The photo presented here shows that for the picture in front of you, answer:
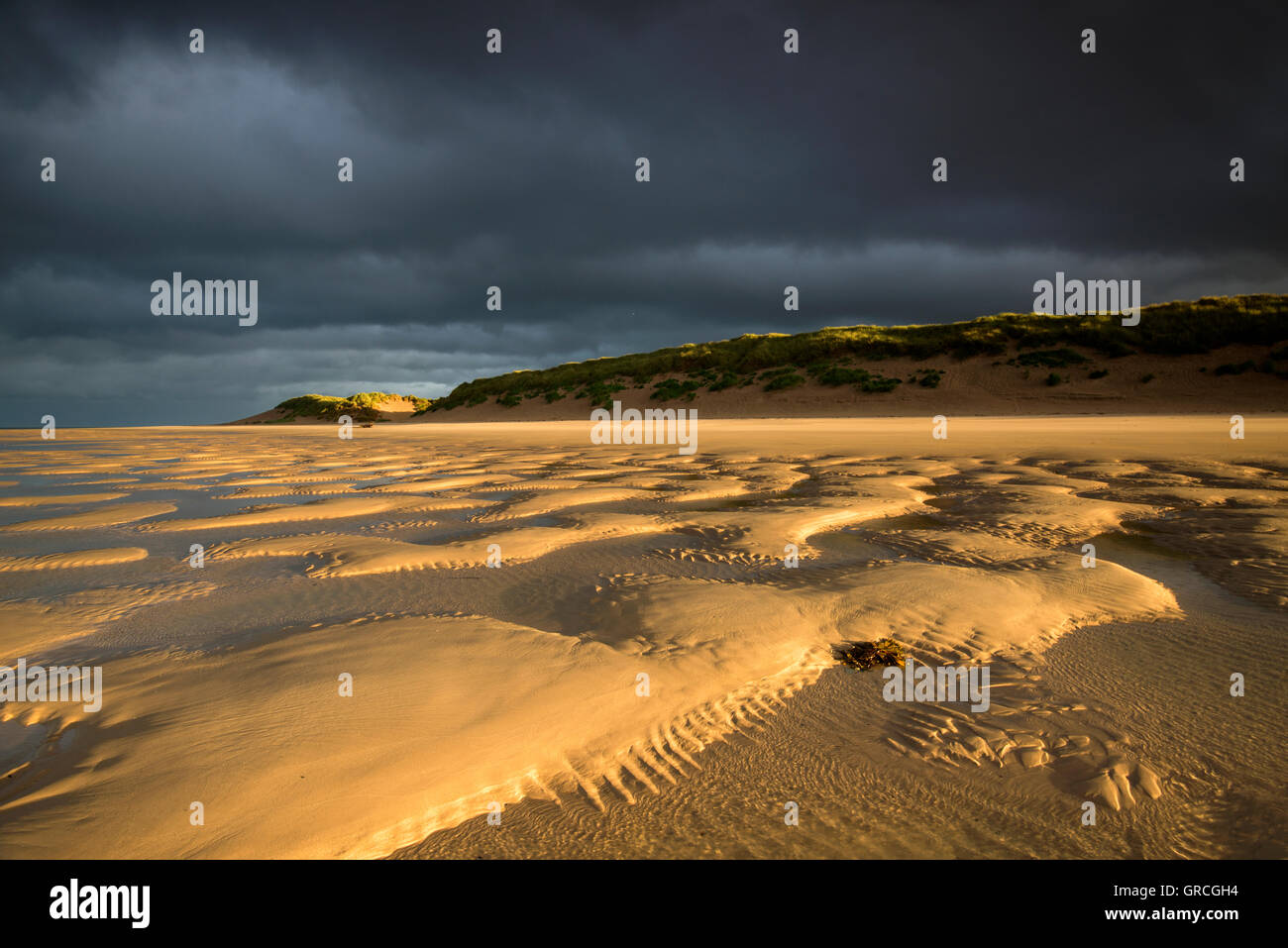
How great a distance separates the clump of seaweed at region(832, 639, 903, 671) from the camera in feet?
8.28

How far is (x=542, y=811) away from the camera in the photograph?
165 cm

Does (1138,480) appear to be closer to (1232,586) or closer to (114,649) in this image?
(1232,586)

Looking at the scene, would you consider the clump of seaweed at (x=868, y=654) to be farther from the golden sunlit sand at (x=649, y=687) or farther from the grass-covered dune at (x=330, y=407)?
the grass-covered dune at (x=330, y=407)

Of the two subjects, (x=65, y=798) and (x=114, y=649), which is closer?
(x=65, y=798)

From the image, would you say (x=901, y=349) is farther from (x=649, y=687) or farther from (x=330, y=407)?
(x=330, y=407)

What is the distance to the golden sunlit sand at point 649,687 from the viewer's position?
61.2 inches

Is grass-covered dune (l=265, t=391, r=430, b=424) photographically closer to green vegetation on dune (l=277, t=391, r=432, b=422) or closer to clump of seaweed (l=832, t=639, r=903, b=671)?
green vegetation on dune (l=277, t=391, r=432, b=422)

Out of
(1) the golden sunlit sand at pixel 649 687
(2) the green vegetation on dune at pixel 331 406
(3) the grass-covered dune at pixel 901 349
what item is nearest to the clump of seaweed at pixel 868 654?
(1) the golden sunlit sand at pixel 649 687

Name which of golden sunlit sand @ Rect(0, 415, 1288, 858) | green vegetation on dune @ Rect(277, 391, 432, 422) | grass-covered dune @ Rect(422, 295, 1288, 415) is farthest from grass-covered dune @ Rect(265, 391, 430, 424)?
golden sunlit sand @ Rect(0, 415, 1288, 858)

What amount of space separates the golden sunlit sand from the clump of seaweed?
86 mm

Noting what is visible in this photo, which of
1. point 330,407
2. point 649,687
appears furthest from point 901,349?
point 330,407

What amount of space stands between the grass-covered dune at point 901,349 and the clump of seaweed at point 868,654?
116 feet
